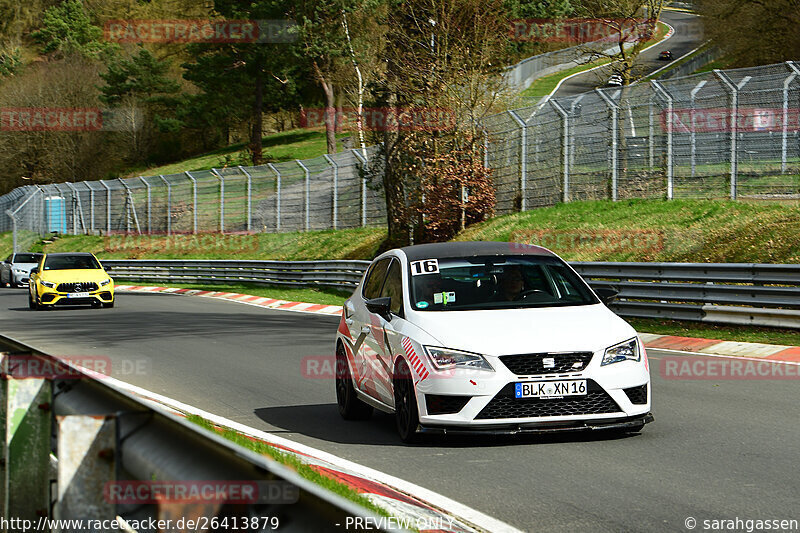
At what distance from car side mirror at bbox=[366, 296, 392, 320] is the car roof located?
624 mm

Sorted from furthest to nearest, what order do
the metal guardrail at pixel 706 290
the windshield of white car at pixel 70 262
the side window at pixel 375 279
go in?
1. the windshield of white car at pixel 70 262
2. the metal guardrail at pixel 706 290
3. the side window at pixel 375 279

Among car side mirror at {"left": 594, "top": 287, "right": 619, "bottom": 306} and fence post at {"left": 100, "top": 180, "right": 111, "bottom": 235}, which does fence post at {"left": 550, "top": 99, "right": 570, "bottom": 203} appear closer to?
car side mirror at {"left": 594, "top": 287, "right": 619, "bottom": 306}

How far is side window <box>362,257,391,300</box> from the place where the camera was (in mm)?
10062

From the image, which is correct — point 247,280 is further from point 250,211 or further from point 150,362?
point 150,362

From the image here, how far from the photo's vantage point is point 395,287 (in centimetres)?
941

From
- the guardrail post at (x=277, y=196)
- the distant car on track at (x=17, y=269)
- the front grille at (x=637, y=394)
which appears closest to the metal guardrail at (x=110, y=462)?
the front grille at (x=637, y=394)

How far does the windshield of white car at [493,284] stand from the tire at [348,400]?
1262 millimetres

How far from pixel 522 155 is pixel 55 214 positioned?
40.8 metres

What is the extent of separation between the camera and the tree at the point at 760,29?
53.0 meters

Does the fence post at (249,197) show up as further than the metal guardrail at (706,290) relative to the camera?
Yes

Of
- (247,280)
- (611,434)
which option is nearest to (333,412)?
(611,434)

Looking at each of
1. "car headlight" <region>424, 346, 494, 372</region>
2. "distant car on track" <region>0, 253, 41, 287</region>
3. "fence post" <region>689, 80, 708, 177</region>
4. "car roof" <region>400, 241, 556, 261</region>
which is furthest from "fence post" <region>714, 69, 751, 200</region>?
"distant car on track" <region>0, 253, 41, 287</region>

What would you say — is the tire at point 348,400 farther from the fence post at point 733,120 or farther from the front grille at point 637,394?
the fence post at point 733,120

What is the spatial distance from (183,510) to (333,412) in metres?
7.73
